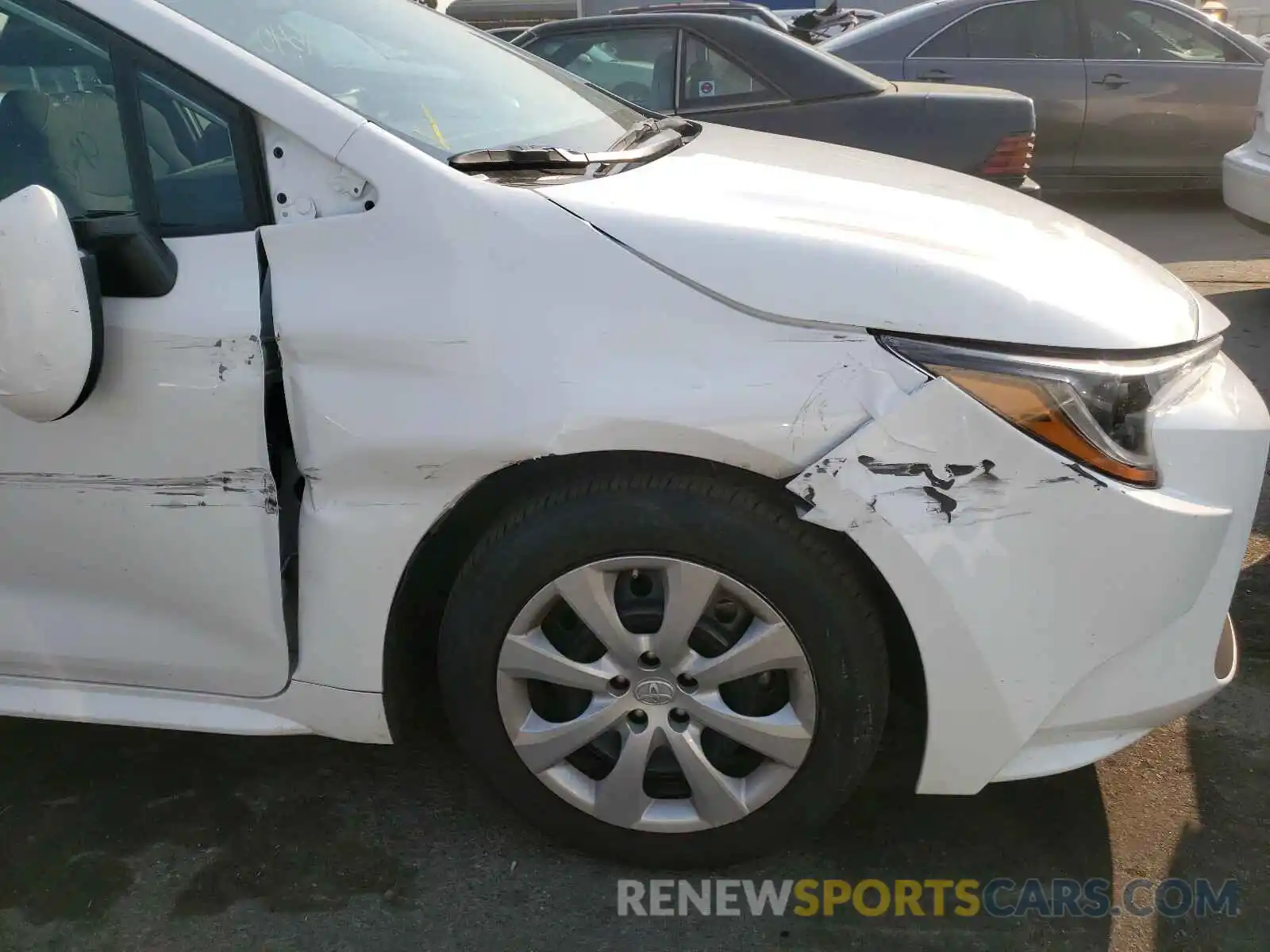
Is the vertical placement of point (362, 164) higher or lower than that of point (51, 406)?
higher

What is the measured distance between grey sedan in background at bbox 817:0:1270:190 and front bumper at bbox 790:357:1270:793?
21.8 feet

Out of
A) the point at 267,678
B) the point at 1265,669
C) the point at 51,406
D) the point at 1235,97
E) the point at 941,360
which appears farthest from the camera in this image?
the point at 1235,97

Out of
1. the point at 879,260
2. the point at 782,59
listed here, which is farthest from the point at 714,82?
the point at 879,260

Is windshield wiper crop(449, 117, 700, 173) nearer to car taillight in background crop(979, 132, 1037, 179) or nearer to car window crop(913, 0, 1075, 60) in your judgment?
car taillight in background crop(979, 132, 1037, 179)

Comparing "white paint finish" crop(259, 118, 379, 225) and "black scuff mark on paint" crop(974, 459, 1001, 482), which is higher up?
"white paint finish" crop(259, 118, 379, 225)

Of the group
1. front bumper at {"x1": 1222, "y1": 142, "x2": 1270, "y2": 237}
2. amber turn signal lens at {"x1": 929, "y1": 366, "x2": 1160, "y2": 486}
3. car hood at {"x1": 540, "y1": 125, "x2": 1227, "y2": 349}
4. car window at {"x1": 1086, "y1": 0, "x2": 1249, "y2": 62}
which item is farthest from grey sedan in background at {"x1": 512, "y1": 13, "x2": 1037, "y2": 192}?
amber turn signal lens at {"x1": 929, "y1": 366, "x2": 1160, "y2": 486}

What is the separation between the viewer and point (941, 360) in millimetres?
1843

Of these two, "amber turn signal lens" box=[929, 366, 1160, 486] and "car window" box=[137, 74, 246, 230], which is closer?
"amber turn signal lens" box=[929, 366, 1160, 486]

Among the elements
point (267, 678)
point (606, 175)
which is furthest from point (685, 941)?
point (606, 175)

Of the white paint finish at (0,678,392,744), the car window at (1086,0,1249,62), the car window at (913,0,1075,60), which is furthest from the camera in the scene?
the car window at (1086,0,1249,62)

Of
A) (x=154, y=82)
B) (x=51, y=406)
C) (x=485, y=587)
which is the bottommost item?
(x=485, y=587)

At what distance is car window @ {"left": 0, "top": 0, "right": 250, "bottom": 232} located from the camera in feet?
6.74

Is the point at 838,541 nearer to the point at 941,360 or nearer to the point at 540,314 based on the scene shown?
the point at 941,360

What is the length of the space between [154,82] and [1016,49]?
286 inches
